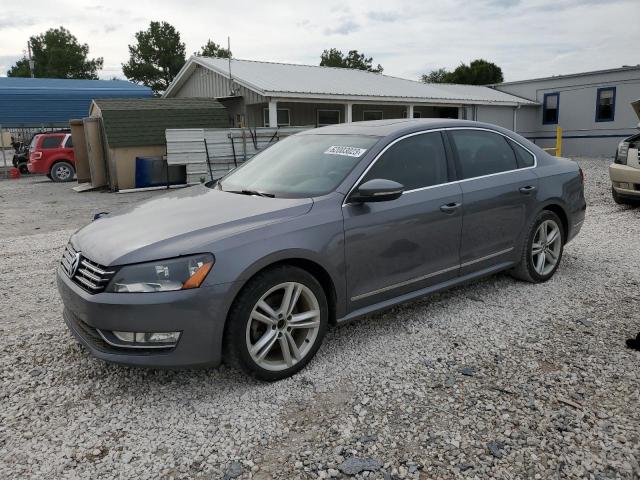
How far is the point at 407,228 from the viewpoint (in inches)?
145

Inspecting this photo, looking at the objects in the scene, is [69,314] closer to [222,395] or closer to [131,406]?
[131,406]

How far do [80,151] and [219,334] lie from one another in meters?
15.1

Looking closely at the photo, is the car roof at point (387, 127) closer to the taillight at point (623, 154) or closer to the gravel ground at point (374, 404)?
the gravel ground at point (374, 404)

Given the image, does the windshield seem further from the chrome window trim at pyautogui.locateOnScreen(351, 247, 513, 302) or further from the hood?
the chrome window trim at pyautogui.locateOnScreen(351, 247, 513, 302)

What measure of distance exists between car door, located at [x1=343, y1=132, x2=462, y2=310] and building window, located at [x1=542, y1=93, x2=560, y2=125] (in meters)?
24.7

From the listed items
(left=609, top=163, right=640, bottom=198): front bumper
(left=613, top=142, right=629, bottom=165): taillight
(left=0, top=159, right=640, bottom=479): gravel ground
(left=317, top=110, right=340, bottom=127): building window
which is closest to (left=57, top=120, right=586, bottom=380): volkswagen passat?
(left=0, top=159, right=640, bottom=479): gravel ground

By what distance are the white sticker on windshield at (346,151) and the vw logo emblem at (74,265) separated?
6.26 ft

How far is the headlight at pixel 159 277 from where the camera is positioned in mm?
2797

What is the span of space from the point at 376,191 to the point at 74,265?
1960 millimetres

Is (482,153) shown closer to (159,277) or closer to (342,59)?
(159,277)

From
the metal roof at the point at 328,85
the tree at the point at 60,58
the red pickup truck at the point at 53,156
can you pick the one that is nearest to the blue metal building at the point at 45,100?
the metal roof at the point at 328,85

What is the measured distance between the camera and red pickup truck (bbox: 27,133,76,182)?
17.6 m

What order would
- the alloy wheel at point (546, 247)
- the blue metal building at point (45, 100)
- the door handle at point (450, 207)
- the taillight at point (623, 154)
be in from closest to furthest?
1. the door handle at point (450, 207)
2. the alloy wheel at point (546, 247)
3. the taillight at point (623, 154)
4. the blue metal building at point (45, 100)

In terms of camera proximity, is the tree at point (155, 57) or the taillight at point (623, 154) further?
the tree at point (155, 57)
